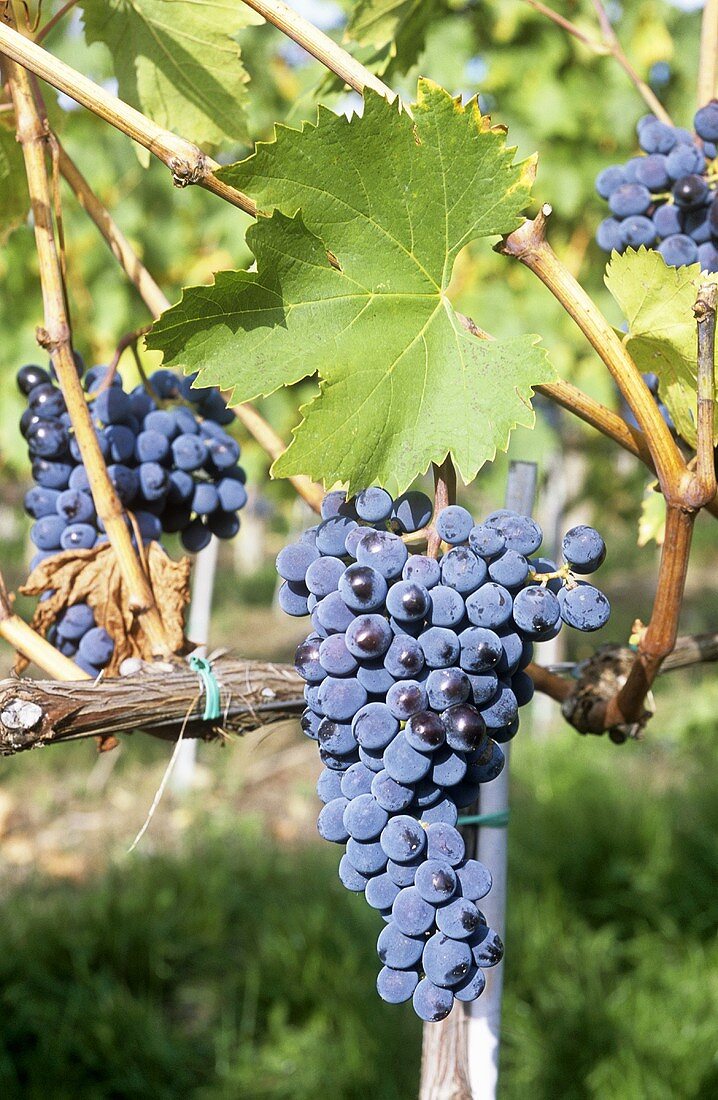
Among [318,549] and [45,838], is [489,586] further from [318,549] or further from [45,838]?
[45,838]

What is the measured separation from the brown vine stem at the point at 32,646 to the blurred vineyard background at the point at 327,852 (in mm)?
603

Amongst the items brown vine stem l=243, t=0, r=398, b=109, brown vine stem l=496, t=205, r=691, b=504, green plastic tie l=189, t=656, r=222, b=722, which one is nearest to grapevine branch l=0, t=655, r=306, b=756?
green plastic tie l=189, t=656, r=222, b=722

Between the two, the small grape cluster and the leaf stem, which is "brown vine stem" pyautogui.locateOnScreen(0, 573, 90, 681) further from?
the leaf stem

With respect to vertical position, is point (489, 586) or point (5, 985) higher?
point (489, 586)

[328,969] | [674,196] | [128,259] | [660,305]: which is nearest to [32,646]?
[128,259]

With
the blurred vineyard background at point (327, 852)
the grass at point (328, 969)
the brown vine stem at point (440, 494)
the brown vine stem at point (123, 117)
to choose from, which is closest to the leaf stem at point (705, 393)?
the brown vine stem at point (440, 494)

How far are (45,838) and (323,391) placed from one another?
150 inches

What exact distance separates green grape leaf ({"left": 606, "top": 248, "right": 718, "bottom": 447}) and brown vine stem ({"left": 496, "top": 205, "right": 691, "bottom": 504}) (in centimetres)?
3

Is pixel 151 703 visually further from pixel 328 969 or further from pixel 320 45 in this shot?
pixel 328 969

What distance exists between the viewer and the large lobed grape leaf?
27.7 inches

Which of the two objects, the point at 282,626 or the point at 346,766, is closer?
the point at 346,766

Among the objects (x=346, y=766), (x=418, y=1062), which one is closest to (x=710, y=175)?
(x=346, y=766)

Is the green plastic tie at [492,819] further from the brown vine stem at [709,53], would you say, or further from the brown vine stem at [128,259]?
the brown vine stem at [709,53]

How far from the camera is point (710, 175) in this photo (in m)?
1.13
